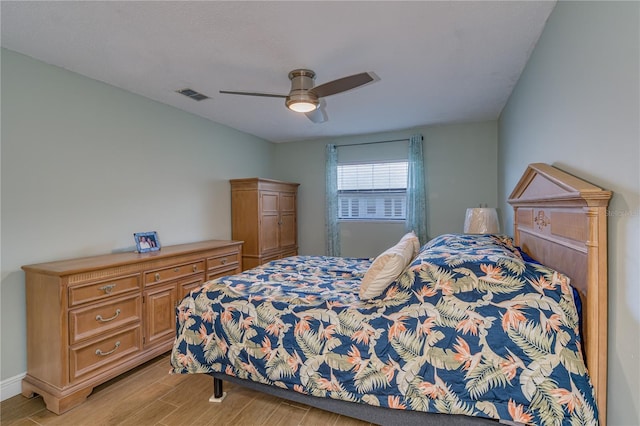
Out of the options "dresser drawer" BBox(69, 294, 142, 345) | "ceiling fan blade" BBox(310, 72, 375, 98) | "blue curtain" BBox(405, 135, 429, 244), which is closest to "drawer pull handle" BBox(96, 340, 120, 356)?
"dresser drawer" BBox(69, 294, 142, 345)

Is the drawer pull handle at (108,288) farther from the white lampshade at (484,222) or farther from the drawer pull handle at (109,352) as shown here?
the white lampshade at (484,222)

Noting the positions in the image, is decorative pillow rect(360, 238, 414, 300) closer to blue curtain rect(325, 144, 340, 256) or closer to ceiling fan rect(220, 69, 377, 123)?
ceiling fan rect(220, 69, 377, 123)

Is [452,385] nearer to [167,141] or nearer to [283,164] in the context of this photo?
[167,141]

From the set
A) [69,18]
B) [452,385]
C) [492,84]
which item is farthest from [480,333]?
[69,18]

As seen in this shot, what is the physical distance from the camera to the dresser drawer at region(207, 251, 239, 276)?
343cm

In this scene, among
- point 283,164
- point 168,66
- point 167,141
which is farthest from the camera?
point 283,164

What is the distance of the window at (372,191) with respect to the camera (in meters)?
4.82

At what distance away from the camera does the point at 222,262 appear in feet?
11.9

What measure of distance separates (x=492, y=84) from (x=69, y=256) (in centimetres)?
419

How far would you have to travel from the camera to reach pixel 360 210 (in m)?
5.09

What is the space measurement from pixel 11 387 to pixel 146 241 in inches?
55.4

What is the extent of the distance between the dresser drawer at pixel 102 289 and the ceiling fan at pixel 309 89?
1747 millimetres

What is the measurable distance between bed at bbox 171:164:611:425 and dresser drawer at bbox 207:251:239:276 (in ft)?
4.09

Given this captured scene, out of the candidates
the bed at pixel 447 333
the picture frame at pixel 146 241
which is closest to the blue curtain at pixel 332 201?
the picture frame at pixel 146 241
